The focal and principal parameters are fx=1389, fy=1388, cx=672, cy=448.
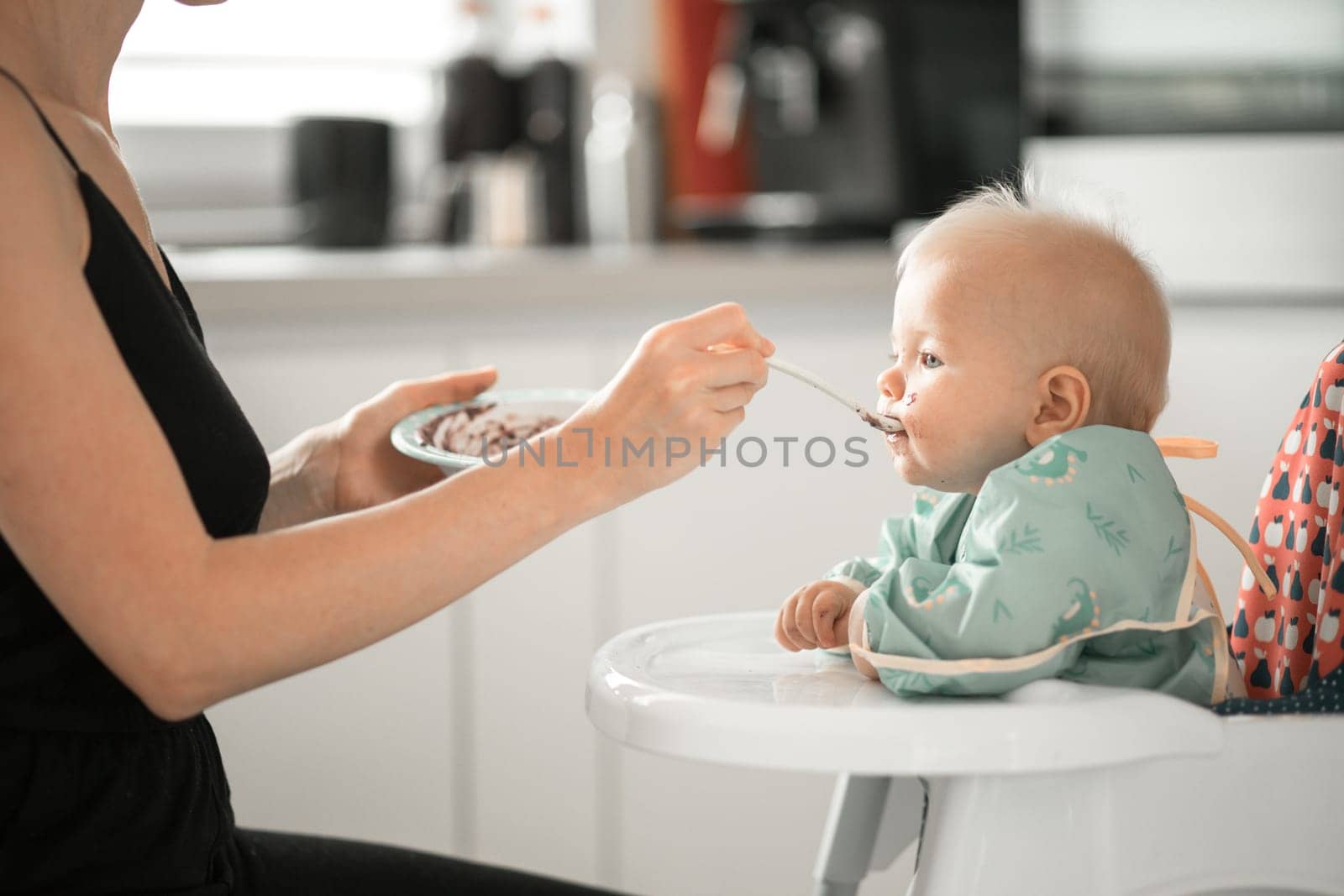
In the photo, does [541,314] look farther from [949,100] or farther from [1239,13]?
[1239,13]

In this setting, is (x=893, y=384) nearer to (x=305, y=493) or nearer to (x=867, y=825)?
(x=867, y=825)

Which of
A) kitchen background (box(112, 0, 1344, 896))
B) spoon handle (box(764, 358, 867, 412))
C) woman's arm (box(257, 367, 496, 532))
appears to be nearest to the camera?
spoon handle (box(764, 358, 867, 412))

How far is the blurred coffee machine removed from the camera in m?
2.19

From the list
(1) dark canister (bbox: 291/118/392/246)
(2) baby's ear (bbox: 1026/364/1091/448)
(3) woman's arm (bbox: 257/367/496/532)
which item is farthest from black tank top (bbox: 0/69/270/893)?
(1) dark canister (bbox: 291/118/392/246)

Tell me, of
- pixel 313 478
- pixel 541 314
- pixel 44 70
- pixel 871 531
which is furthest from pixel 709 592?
pixel 44 70

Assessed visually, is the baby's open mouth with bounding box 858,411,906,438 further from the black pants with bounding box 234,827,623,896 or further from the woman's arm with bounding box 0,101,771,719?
the black pants with bounding box 234,827,623,896

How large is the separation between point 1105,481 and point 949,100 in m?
1.47

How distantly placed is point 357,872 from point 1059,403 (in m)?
0.61

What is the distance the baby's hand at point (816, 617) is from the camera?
0.96 meters

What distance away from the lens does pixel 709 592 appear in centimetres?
193

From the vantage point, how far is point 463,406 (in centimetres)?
114

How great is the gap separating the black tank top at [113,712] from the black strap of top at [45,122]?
27 millimetres

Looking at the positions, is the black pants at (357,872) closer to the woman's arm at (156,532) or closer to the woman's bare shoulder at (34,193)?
the woman's arm at (156,532)

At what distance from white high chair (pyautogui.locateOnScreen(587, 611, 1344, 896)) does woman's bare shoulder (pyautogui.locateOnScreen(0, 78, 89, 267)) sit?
16.0 inches
